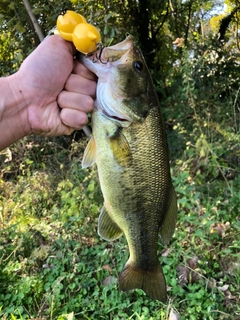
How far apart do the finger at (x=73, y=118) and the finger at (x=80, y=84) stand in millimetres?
100

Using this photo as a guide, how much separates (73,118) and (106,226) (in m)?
0.56

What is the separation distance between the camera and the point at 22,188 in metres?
5.37

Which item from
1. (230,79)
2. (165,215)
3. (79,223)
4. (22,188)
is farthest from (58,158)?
(165,215)

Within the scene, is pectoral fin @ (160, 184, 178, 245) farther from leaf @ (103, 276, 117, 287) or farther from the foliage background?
leaf @ (103, 276, 117, 287)

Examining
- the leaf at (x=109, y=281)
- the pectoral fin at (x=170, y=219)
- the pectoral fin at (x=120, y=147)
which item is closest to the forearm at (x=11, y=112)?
the pectoral fin at (x=120, y=147)

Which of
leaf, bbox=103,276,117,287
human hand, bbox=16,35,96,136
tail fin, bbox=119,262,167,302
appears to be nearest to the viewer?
human hand, bbox=16,35,96,136

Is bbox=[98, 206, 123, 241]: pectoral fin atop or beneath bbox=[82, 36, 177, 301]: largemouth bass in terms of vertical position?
beneath

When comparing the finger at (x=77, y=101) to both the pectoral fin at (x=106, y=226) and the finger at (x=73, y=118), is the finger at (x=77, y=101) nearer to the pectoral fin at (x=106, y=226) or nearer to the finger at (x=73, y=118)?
the finger at (x=73, y=118)

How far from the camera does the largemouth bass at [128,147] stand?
5.32ft

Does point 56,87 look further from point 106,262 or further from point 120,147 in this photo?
point 106,262

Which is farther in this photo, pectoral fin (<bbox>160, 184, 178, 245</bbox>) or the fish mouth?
pectoral fin (<bbox>160, 184, 178, 245</bbox>)

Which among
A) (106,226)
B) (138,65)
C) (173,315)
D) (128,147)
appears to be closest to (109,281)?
(173,315)

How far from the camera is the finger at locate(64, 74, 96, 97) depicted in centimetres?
175

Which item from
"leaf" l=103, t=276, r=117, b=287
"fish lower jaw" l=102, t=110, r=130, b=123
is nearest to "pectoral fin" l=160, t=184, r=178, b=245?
"fish lower jaw" l=102, t=110, r=130, b=123
